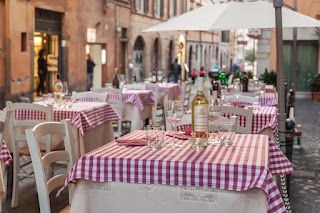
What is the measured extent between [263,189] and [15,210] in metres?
3.30

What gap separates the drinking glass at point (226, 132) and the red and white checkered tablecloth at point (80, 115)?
2816mm

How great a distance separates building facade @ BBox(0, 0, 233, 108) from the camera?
15078mm

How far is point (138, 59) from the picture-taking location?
27641mm

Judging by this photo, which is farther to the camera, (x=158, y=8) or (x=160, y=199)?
(x=158, y=8)

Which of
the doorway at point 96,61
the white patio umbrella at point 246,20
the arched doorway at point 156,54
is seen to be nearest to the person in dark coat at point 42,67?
the doorway at point 96,61

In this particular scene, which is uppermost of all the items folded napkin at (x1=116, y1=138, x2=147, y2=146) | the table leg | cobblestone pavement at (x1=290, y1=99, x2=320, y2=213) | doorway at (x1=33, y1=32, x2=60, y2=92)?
doorway at (x1=33, y1=32, x2=60, y2=92)

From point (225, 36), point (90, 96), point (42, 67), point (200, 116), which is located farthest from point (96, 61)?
point (225, 36)

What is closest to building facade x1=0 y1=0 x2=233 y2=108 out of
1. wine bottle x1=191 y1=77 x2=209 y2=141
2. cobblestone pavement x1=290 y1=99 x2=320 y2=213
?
cobblestone pavement x1=290 y1=99 x2=320 y2=213

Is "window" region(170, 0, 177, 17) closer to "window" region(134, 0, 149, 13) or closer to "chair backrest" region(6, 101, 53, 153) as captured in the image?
"window" region(134, 0, 149, 13)

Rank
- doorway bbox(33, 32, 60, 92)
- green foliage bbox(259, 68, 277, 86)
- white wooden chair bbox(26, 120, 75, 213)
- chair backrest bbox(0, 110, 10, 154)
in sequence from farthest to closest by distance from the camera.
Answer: green foliage bbox(259, 68, 277, 86)
doorway bbox(33, 32, 60, 92)
chair backrest bbox(0, 110, 10, 154)
white wooden chair bbox(26, 120, 75, 213)

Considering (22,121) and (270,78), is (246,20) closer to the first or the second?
(22,121)

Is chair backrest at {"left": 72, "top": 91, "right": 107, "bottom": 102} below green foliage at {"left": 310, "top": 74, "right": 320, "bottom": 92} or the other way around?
the other way around

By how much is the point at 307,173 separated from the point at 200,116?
4.38 m

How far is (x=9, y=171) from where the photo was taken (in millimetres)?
6250
